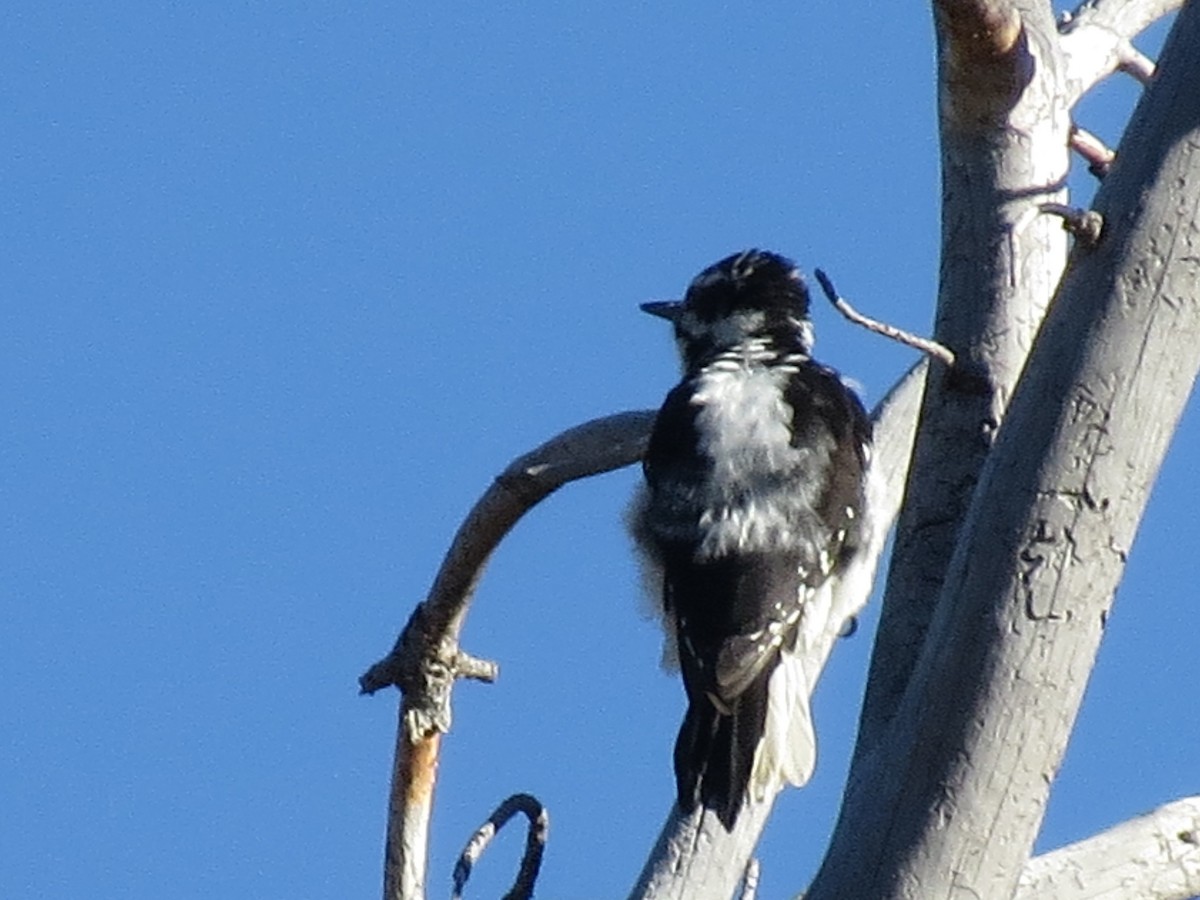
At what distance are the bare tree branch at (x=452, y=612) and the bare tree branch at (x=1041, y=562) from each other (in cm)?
195

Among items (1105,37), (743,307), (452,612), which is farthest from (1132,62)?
(452,612)

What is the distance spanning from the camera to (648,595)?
18.5 ft

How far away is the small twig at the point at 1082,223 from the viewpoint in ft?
11.3

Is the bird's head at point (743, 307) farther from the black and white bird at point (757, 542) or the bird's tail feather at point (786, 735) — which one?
the bird's tail feather at point (786, 735)

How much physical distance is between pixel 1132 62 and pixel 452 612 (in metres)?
2.15

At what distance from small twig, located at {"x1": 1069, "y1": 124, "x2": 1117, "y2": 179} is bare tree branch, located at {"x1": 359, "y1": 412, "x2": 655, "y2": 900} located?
1234mm

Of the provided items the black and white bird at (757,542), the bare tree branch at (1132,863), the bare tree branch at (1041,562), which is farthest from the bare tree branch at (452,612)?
the bare tree branch at (1041,562)

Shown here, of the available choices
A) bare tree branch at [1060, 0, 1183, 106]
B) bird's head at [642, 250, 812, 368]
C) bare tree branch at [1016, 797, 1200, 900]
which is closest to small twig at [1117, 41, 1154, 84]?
bare tree branch at [1060, 0, 1183, 106]

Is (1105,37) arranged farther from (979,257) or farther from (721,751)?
(721,751)

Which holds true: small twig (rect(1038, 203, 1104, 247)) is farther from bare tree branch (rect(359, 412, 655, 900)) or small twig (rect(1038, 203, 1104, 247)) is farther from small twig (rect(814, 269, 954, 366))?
bare tree branch (rect(359, 412, 655, 900))

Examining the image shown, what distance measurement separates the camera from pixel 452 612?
5.45 m

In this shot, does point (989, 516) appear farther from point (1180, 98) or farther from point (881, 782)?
point (1180, 98)

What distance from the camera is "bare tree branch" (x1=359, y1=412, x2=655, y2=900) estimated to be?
533cm

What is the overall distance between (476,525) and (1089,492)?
2296 millimetres
